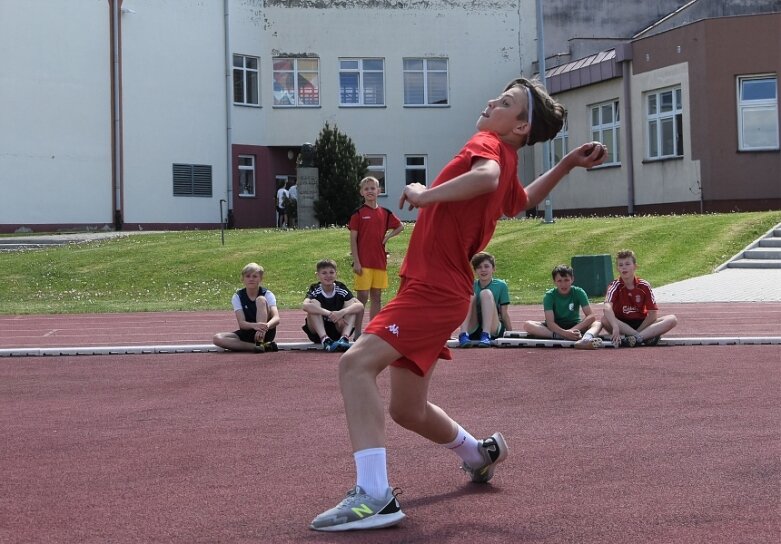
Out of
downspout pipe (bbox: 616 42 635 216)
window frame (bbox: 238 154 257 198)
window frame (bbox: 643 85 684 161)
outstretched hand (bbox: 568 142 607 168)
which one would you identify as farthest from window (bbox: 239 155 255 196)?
outstretched hand (bbox: 568 142 607 168)

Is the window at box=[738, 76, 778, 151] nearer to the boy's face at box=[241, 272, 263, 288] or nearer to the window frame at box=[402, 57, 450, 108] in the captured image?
the window frame at box=[402, 57, 450, 108]

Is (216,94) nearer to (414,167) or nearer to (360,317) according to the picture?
(414,167)

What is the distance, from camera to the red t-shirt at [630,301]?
13492mm

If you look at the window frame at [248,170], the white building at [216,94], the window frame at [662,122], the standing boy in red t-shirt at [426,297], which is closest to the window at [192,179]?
the white building at [216,94]

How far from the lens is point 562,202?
42469mm

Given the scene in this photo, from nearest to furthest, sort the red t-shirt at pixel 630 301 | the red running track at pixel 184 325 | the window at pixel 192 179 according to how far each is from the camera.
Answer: the red t-shirt at pixel 630 301
the red running track at pixel 184 325
the window at pixel 192 179

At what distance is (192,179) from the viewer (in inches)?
1639

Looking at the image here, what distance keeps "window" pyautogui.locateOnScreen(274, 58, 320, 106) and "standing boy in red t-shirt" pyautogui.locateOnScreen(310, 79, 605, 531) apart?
130 feet

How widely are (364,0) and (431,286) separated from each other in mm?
39949

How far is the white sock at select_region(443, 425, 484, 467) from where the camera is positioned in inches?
233

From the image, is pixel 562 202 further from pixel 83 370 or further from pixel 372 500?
pixel 372 500

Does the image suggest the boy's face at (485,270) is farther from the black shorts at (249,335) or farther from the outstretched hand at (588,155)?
the outstretched hand at (588,155)

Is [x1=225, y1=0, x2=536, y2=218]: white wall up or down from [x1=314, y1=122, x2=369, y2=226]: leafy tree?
up

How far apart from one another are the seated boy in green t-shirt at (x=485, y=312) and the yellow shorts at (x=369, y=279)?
3.99ft
